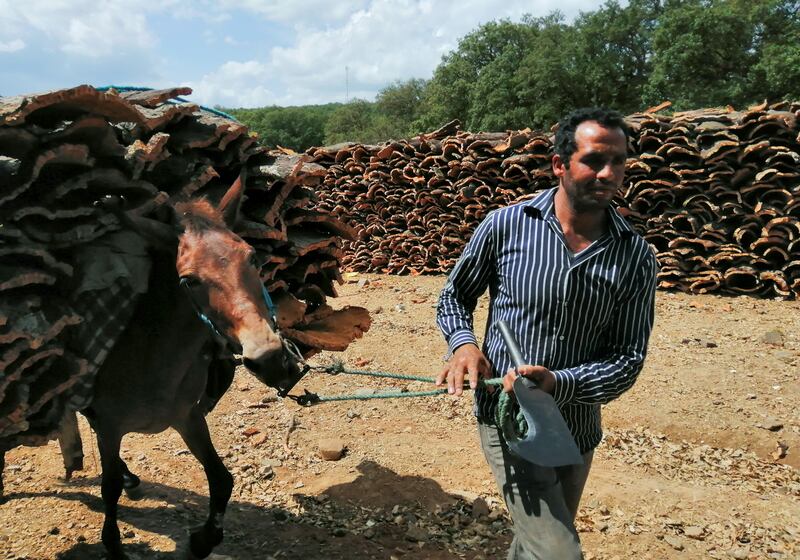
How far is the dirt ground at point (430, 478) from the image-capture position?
3.83m

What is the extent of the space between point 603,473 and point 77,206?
3.94 m

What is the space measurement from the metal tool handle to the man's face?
53 cm

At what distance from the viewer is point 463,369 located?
2.27 meters

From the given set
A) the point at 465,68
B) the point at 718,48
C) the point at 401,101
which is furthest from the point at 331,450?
the point at 401,101

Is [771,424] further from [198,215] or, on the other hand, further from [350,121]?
[350,121]

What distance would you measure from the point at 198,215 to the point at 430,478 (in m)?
2.85

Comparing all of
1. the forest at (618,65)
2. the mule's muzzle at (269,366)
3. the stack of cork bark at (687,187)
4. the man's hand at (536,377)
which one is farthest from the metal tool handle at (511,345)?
the forest at (618,65)

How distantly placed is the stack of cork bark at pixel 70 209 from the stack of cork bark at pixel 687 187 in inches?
146

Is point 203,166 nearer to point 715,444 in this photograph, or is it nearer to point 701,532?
point 701,532

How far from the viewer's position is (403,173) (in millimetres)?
11336

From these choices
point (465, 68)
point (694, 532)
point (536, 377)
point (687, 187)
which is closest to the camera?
point (536, 377)

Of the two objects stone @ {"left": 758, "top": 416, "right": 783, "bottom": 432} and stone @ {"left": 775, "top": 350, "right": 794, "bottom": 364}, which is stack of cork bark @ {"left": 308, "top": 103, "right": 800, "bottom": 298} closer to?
stone @ {"left": 775, "top": 350, "right": 794, "bottom": 364}

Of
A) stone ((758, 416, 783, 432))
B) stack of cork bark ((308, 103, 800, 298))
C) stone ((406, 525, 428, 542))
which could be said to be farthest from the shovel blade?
stack of cork bark ((308, 103, 800, 298))

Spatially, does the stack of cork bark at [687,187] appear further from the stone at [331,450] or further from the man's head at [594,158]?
the man's head at [594,158]
